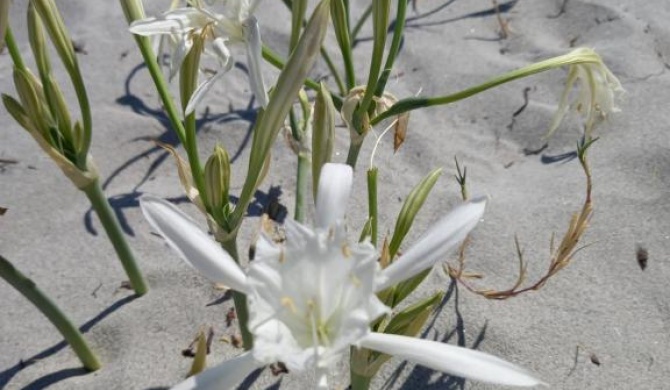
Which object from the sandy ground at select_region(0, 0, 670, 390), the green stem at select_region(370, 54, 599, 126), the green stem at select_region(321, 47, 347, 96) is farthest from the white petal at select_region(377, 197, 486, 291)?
the green stem at select_region(321, 47, 347, 96)

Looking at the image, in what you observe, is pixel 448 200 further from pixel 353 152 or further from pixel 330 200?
pixel 330 200

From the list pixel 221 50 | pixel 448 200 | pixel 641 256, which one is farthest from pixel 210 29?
pixel 641 256

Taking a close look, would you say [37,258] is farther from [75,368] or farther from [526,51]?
[526,51]

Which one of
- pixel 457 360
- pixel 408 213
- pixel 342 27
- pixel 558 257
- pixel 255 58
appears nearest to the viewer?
pixel 457 360

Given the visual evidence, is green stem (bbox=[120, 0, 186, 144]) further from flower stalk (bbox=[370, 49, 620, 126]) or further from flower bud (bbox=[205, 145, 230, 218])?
flower stalk (bbox=[370, 49, 620, 126])

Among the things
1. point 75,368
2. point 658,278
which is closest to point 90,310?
point 75,368

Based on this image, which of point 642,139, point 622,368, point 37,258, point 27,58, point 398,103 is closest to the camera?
point 398,103
